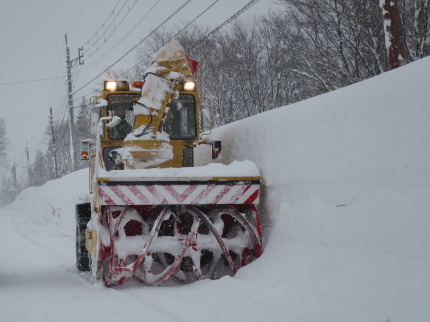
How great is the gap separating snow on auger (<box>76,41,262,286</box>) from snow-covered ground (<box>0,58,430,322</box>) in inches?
11.5

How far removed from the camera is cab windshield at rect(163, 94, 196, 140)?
8.03 meters

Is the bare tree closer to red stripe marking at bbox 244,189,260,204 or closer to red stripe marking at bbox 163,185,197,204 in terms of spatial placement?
red stripe marking at bbox 244,189,260,204

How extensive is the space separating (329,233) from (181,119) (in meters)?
3.53

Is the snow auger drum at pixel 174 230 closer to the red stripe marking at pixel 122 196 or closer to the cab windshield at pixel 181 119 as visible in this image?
the red stripe marking at pixel 122 196

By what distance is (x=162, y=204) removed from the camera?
6270mm

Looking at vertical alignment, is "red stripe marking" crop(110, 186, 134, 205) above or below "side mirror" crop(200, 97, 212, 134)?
below

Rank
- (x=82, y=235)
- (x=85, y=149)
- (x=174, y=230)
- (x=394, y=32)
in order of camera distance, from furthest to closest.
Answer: (x=394, y=32), (x=85, y=149), (x=82, y=235), (x=174, y=230)

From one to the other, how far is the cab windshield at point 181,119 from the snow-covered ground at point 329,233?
1452 mm

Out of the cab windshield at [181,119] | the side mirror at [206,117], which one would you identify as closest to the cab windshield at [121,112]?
the cab windshield at [181,119]

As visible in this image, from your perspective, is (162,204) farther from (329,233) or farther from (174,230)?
(329,233)

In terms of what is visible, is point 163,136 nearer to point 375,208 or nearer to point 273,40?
point 375,208

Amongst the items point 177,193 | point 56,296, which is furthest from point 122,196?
point 56,296

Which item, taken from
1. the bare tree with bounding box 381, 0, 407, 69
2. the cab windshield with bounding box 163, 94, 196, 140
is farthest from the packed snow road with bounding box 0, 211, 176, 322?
the bare tree with bounding box 381, 0, 407, 69

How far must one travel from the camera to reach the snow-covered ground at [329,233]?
427 centimetres
